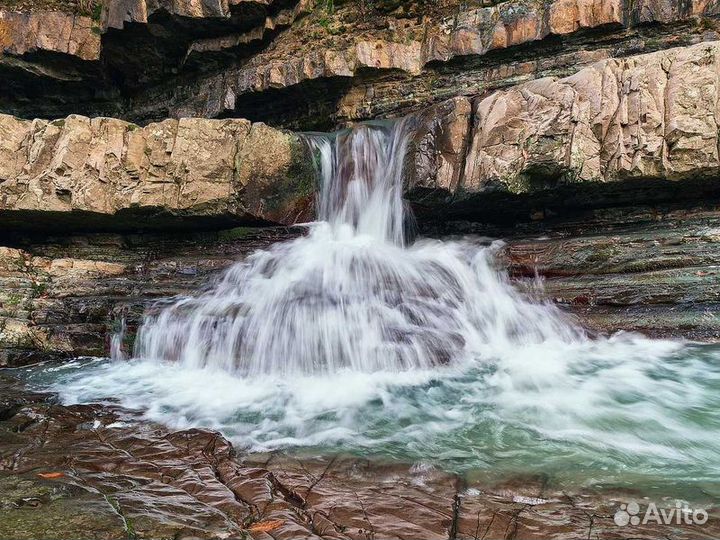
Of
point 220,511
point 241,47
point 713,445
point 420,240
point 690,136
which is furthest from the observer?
point 241,47

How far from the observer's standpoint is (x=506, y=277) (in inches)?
→ 276

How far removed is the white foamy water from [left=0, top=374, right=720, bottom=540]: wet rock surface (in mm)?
380

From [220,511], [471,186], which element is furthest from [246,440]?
[471,186]

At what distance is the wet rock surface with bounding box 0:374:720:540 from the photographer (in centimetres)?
255

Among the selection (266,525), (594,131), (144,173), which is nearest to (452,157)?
(594,131)

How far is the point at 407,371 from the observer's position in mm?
5816

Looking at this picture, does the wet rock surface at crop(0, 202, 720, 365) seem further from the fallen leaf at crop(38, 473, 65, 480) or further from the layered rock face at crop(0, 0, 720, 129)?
the layered rock face at crop(0, 0, 720, 129)

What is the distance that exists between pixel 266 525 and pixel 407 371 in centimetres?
331

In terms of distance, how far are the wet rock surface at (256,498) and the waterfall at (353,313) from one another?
2325 mm

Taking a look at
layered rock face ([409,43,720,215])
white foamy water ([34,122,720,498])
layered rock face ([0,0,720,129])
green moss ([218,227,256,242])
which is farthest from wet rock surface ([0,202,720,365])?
layered rock face ([0,0,720,129])

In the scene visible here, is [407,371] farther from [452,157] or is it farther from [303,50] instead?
[303,50]

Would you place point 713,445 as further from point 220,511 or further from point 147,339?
point 147,339

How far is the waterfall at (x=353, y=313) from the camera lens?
6.09m

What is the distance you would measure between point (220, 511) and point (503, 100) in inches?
272
